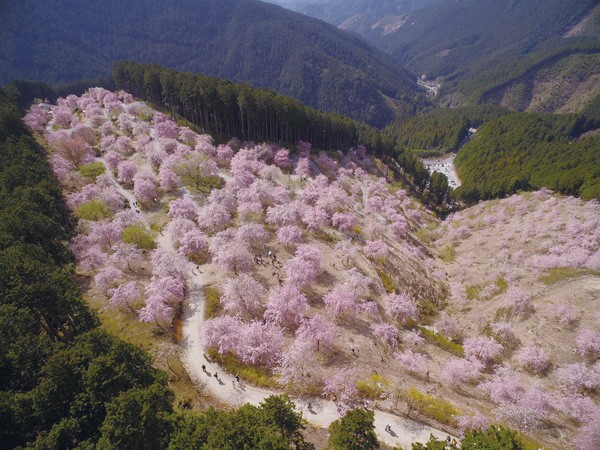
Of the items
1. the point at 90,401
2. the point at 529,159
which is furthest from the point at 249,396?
the point at 529,159

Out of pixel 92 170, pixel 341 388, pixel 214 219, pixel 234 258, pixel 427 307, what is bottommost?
pixel 92 170

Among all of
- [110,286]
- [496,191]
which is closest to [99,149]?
[110,286]

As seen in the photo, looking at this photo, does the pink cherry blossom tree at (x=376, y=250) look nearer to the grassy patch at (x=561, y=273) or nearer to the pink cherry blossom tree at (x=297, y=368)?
the grassy patch at (x=561, y=273)

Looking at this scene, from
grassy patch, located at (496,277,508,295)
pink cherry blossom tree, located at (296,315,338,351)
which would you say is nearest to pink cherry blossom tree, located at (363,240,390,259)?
grassy patch, located at (496,277,508,295)

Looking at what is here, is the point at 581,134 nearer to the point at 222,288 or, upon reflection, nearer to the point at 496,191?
the point at 496,191

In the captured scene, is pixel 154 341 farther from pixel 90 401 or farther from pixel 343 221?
pixel 343 221

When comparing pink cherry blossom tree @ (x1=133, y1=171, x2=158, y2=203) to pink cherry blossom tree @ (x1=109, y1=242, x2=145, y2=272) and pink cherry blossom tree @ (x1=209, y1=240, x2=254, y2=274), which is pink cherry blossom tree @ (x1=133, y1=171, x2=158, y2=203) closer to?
pink cherry blossom tree @ (x1=109, y1=242, x2=145, y2=272)
